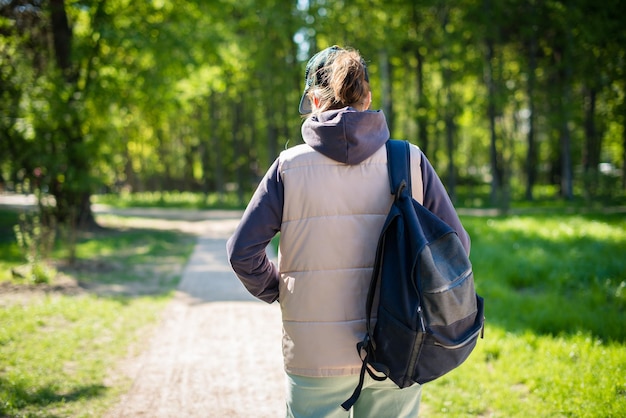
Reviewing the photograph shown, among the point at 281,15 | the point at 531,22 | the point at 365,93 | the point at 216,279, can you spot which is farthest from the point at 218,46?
the point at 365,93

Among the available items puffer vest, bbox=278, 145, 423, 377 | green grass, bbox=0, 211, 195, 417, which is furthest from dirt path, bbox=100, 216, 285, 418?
puffer vest, bbox=278, 145, 423, 377

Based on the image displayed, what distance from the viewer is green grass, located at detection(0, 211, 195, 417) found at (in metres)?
4.45

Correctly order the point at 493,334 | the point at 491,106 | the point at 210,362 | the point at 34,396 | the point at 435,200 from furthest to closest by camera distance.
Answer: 1. the point at 491,106
2. the point at 493,334
3. the point at 210,362
4. the point at 34,396
5. the point at 435,200

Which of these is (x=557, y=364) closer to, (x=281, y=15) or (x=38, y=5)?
(x=38, y=5)

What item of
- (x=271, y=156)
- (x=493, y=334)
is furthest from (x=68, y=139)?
(x=271, y=156)

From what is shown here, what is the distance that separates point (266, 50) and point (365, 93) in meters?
19.5

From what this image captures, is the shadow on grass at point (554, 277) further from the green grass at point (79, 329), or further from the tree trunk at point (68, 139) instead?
the tree trunk at point (68, 139)

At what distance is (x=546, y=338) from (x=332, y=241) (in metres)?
4.08

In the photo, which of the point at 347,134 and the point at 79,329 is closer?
the point at 347,134

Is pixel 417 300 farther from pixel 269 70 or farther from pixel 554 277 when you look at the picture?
pixel 269 70

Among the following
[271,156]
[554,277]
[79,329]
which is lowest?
[554,277]

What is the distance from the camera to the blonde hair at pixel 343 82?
2061 mm

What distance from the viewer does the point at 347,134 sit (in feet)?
6.55

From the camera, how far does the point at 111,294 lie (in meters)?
8.44
